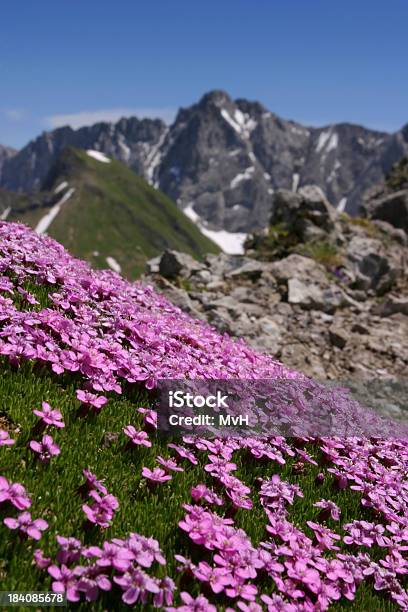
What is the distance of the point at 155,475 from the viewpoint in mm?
4789

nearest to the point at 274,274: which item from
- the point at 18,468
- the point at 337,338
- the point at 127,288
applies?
the point at 337,338

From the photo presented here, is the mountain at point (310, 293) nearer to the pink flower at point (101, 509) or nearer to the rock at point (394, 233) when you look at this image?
the rock at point (394, 233)

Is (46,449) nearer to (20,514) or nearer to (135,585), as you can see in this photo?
(20,514)

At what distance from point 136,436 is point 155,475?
572 millimetres

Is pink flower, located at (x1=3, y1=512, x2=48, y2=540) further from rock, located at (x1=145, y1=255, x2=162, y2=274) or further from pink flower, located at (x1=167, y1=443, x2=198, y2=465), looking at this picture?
rock, located at (x1=145, y1=255, x2=162, y2=274)

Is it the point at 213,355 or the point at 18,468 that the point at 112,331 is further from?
the point at 18,468

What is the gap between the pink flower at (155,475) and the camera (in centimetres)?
474

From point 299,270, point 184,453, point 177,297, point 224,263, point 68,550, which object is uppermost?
point 299,270

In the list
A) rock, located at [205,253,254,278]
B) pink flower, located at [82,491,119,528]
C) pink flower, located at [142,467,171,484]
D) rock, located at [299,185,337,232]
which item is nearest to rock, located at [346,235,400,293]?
rock, located at [299,185,337,232]

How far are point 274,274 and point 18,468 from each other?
17156mm

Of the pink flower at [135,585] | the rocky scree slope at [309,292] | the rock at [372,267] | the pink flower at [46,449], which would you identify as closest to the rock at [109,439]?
the pink flower at [46,449]

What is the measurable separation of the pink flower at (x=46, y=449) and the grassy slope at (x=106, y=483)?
8cm

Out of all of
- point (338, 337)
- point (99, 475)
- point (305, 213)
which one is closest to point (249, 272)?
point (338, 337)

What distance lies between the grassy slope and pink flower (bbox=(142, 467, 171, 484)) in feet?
0.48
